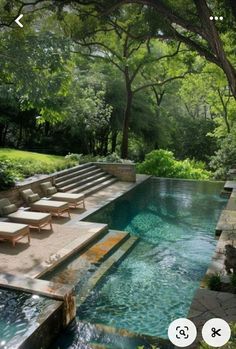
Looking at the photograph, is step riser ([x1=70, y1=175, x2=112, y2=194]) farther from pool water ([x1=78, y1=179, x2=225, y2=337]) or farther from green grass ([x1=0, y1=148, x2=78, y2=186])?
pool water ([x1=78, y1=179, x2=225, y2=337])

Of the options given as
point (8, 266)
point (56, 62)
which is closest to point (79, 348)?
point (8, 266)

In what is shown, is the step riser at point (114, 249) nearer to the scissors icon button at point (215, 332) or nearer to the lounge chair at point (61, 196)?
the lounge chair at point (61, 196)

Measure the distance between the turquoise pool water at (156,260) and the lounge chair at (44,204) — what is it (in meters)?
1.05

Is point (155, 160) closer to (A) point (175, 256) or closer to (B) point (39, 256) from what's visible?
(A) point (175, 256)

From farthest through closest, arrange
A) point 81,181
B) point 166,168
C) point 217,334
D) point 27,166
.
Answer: point 166,168 < point 81,181 < point 27,166 < point 217,334

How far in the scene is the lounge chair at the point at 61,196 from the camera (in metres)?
11.9

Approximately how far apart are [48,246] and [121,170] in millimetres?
9110

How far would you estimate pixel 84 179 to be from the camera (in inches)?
609

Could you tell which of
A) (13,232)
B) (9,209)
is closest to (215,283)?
(13,232)

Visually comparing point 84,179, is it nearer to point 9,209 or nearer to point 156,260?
point 9,209

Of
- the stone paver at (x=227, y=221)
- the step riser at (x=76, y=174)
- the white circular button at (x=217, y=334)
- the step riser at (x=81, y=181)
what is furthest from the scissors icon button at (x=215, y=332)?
the step riser at (x=76, y=174)

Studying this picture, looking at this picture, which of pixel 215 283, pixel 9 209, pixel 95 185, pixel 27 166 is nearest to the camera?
pixel 215 283

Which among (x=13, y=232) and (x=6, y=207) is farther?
(x=6, y=207)

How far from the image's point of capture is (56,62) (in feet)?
33.7
